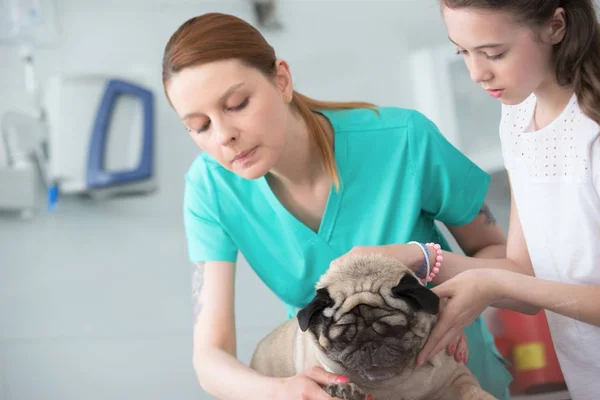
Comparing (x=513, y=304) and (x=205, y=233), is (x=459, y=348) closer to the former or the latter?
(x=513, y=304)

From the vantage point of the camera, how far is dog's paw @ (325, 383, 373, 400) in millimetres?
658

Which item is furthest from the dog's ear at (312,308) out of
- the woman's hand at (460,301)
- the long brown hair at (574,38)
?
the long brown hair at (574,38)

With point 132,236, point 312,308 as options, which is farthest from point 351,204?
point 132,236

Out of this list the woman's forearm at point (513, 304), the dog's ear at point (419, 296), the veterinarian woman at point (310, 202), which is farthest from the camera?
the veterinarian woman at point (310, 202)

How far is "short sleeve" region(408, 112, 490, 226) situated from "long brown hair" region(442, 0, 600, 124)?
9.3 inches

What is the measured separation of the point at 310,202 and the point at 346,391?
330 millimetres

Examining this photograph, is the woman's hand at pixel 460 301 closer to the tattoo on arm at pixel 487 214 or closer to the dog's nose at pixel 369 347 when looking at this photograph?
the dog's nose at pixel 369 347

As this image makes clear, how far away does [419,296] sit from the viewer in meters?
0.64

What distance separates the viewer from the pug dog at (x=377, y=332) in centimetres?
65

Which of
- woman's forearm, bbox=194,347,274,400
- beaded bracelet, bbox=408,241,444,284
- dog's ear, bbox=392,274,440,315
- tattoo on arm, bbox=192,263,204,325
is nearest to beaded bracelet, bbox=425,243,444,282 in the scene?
beaded bracelet, bbox=408,241,444,284

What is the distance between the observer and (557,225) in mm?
737

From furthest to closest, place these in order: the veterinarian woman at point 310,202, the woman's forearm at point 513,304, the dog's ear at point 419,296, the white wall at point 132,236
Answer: the white wall at point 132,236 → the veterinarian woman at point 310,202 → the woman's forearm at point 513,304 → the dog's ear at point 419,296

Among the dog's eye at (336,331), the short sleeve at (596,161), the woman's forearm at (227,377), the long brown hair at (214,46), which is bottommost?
the woman's forearm at (227,377)

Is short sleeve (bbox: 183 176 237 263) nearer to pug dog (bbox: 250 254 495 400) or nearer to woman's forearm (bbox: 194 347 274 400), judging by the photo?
woman's forearm (bbox: 194 347 274 400)
